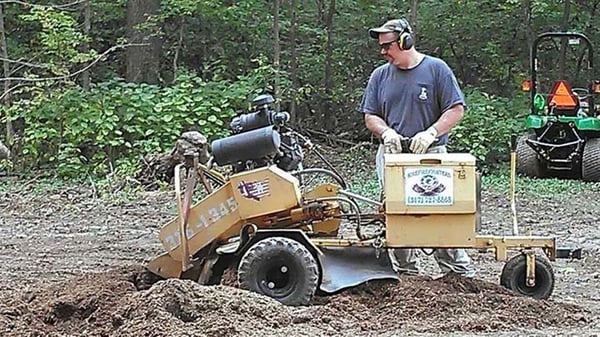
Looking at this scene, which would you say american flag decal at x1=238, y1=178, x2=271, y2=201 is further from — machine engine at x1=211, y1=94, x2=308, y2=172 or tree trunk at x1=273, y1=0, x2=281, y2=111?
tree trunk at x1=273, y1=0, x2=281, y2=111

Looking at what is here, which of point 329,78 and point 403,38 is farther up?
point 403,38

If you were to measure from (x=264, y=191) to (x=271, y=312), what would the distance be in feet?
2.95

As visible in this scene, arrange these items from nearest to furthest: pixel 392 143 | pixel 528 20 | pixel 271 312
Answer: pixel 271 312 < pixel 392 143 < pixel 528 20

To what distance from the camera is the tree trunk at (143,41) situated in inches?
704

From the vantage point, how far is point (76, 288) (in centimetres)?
621

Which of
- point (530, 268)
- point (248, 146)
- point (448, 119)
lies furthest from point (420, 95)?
point (530, 268)

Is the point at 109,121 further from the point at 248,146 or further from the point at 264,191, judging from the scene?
the point at 264,191

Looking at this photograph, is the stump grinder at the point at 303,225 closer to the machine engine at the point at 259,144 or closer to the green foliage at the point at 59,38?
the machine engine at the point at 259,144

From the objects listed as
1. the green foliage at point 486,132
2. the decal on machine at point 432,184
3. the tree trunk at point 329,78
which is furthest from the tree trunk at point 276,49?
the decal on machine at point 432,184

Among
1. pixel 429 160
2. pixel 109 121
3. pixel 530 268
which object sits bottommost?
pixel 109 121

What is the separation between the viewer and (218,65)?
62.0ft

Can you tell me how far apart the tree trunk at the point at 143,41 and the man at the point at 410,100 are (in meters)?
11.7

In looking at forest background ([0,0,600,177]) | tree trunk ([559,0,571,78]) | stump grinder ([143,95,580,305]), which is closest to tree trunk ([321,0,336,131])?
forest background ([0,0,600,177])

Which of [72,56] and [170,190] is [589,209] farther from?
[72,56]
